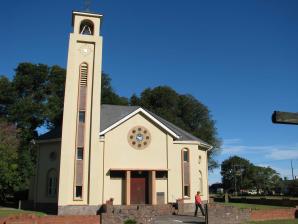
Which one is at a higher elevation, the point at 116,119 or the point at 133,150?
the point at 116,119

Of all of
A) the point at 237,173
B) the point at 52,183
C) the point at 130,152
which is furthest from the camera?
the point at 237,173

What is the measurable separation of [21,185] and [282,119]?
1417 inches

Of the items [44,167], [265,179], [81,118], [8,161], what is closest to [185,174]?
[81,118]

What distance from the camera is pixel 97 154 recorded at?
29688mm

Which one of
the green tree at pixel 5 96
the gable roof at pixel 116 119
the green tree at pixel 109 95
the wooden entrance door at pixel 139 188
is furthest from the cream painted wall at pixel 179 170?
the green tree at pixel 5 96

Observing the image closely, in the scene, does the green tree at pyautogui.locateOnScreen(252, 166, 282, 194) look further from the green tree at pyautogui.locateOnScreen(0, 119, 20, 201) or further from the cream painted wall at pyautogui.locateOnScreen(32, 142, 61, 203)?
the cream painted wall at pyautogui.locateOnScreen(32, 142, 61, 203)

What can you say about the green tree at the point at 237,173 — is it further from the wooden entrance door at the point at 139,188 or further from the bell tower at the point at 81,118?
the bell tower at the point at 81,118

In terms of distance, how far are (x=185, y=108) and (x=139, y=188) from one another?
1194 inches

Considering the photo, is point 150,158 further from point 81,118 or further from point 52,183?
point 52,183

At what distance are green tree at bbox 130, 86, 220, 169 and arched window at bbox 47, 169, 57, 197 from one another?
86.9ft

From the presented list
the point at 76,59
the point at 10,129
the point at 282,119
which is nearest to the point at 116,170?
the point at 76,59

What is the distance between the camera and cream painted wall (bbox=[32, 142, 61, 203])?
3266 cm

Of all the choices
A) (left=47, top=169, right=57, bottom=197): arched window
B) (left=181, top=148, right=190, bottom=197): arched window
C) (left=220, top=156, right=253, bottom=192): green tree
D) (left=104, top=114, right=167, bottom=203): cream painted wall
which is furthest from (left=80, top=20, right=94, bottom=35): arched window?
(left=220, top=156, right=253, bottom=192): green tree

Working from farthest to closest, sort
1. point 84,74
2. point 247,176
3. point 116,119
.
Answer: point 247,176 < point 116,119 < point 84,74
